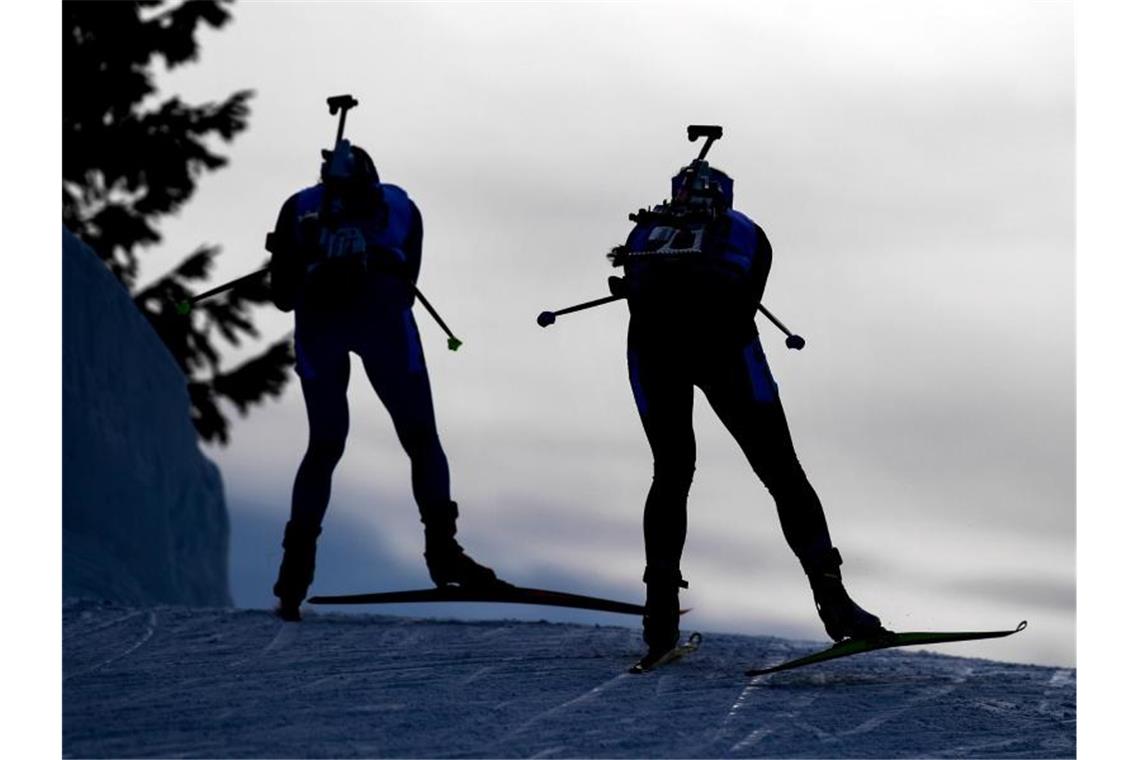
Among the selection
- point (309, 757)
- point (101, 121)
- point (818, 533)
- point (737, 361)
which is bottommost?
point (309, 757)

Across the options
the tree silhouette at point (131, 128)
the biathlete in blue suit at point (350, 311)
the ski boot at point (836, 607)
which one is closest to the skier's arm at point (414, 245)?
the biathlete in blue suit at point (350, 311)

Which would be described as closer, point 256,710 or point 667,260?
point 256,710

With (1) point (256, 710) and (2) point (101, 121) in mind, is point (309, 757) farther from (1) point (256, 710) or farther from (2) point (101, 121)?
(2) point (101, 121)

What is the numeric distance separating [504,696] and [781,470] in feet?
5.12

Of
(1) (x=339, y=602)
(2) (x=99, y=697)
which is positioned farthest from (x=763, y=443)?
(2) (x=99, y=697)

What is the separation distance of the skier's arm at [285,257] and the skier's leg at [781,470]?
6.61 ft

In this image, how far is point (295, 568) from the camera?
8719 mm

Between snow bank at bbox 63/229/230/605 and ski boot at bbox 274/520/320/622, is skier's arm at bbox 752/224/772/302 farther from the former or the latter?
snow bank at bbox 63/229/230/605

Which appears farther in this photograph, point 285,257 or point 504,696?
point 285,257

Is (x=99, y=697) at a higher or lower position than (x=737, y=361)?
lower

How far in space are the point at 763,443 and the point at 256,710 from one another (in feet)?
7.95

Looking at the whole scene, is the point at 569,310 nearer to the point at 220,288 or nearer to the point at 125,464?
the point at 220,288

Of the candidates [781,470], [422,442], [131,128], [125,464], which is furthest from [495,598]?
[131,128]

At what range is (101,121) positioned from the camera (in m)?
15.6
